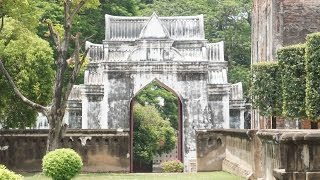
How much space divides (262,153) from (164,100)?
2867 cm

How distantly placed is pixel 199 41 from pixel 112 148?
22.7 ft

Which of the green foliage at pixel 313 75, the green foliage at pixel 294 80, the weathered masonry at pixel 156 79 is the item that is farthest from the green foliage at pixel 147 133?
the green foliage at pixel 313 75

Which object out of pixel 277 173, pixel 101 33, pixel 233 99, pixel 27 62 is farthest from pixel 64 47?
pixel 101 33

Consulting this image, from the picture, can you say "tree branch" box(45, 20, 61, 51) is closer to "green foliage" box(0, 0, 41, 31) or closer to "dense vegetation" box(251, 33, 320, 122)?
"green foliage" box(0, 0, 41, 31)

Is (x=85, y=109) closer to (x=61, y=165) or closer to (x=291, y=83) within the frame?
(x=291, y=83)

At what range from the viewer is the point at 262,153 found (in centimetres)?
1052

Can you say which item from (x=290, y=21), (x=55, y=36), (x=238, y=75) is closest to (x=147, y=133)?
(x=238, y=75)

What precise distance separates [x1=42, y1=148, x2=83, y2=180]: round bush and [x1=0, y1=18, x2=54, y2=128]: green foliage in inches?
235

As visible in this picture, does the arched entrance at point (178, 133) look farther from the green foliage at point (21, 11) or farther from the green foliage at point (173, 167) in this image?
the green foliage at point (21, 11)

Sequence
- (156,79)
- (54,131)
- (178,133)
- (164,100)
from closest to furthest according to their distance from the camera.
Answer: (54,131), (156,79), (178,133), (164,100)

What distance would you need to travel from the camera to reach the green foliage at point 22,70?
1886cm

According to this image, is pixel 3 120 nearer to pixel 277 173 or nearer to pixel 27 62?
pixel 27 62

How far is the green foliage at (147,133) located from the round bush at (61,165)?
16644 mm

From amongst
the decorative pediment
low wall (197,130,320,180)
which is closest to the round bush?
low wall (197,130,320,180)
